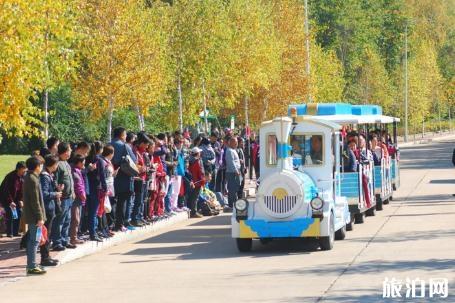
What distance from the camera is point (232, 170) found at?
31.4 metres

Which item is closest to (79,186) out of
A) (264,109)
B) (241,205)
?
(241,205)

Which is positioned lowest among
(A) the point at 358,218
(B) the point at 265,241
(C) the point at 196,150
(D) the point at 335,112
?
(B) the point at 265,241

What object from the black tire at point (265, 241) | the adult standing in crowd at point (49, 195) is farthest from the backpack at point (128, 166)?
the adult standing in crowd at point (49, 195)

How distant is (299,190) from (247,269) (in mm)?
2880

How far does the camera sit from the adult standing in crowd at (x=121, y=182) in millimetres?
23344

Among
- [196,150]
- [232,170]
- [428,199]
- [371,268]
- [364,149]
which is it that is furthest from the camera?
[428,199]

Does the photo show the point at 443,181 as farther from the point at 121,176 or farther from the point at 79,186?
the point at 79,186

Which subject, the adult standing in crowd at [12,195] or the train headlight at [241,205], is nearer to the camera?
the train headlight at [241,205]

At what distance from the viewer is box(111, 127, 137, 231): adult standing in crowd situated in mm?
23344

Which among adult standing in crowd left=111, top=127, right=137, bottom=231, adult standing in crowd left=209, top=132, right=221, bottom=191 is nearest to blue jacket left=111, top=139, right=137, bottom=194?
adult standing in crowd left=111, top=127, right=137, bottom=231

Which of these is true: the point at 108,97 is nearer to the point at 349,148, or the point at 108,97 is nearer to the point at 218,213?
the point at 218,213

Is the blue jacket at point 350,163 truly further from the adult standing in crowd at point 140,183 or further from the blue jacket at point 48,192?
the blue jacket at point 48,192

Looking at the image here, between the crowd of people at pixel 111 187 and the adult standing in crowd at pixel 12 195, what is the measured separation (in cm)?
2

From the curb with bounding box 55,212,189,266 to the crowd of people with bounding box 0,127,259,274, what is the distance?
0.42 ft
